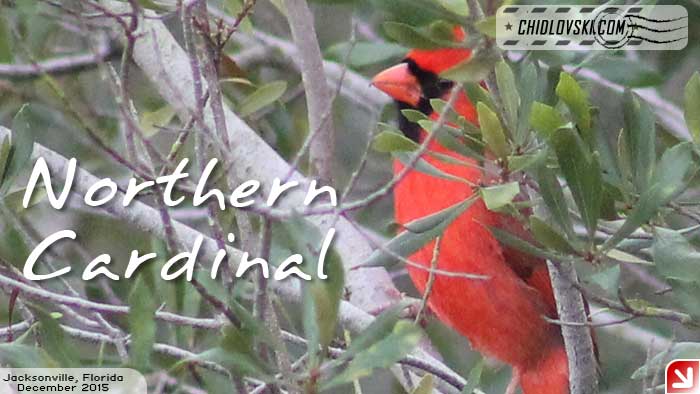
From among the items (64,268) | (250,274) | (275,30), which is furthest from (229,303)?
(275,30)

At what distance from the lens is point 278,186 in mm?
1639

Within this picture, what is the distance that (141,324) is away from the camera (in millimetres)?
1518

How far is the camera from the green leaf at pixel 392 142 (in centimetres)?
157

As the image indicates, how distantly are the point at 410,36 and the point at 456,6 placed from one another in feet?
0.23

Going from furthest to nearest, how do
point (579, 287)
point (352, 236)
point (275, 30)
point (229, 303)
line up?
point (275, 30) < point (352, 236) < point (579, 287) < point (229, 303)

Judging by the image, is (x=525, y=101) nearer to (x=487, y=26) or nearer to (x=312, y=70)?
(x=487, y=26)

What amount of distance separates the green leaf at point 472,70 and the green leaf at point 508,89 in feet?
0.04

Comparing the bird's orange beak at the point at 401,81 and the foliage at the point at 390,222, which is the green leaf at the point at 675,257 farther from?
the bird's orange beak at the point at 401,81

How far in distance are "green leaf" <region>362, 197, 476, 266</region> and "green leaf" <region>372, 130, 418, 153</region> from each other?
0.28ft

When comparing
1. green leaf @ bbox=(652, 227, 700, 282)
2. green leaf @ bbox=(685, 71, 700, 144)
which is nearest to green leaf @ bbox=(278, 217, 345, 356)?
green leaf @ bbox=(652, 227, 700, 282)

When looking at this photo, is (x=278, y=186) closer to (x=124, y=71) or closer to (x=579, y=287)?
(x=124, y=71)

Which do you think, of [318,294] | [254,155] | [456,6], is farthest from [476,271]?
[318,294]

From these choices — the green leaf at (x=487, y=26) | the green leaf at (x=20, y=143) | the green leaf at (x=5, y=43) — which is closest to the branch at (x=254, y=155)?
the green leaf at (x=5, y=43)

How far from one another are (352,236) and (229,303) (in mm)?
841
